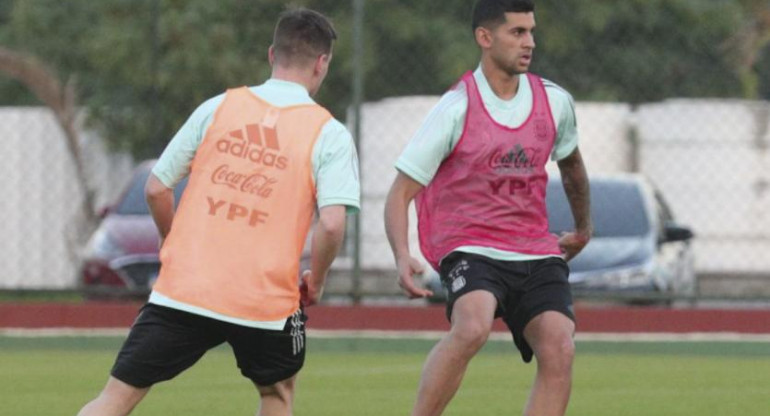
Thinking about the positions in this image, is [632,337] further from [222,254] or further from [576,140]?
[222,254]

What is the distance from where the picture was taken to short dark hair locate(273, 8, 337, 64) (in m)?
6.64

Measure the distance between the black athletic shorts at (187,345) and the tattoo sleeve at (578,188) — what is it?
1.68 meters

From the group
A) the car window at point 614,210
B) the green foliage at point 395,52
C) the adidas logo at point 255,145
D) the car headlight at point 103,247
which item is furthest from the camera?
the car headlight at point 103,247

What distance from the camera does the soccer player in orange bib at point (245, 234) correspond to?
648 cm

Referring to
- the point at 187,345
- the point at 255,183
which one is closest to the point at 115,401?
the point at 187,345

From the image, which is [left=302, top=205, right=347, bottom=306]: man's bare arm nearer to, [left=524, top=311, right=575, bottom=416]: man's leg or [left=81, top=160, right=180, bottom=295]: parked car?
[left=524, top=311, right=575, bottom=416]: man's leg

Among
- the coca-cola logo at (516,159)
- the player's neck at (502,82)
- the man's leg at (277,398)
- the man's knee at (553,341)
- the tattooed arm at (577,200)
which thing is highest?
the player's neck at (502,82)

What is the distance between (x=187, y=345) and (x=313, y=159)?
2.40 feet

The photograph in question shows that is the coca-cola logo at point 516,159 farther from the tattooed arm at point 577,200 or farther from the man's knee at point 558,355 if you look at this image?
the man's knee at point 558,355

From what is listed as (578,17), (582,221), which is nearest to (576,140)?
(582,221)

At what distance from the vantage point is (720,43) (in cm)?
1666

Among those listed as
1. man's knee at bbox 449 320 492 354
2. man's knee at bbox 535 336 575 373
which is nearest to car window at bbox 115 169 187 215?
man's knee at bbox 449 320 492 354

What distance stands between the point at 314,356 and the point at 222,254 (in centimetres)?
742

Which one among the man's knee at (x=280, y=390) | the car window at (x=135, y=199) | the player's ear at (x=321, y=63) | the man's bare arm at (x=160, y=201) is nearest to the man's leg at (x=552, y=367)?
the man's knee at (x=280, y=390)
